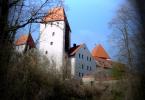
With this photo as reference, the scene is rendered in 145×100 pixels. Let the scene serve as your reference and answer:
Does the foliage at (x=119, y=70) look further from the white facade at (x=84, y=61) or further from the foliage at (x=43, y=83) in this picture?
the white facade at (x=84, y=61)

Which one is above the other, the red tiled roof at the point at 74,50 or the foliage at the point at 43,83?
the red tiled roof at the point at 74,50

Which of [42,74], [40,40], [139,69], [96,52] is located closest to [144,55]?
[139,69]

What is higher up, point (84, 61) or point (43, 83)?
point (84, 61)

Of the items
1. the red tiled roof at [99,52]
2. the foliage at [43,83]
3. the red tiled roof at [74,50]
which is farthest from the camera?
the red tiled roof at [99,52]

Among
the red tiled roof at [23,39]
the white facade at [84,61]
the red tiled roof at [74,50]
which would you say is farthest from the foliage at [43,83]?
the red tiled roof at [74,50]

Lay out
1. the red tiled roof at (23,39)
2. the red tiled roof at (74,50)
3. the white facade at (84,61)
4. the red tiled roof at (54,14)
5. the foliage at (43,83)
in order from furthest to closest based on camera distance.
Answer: the red tiled roof at (74,50) < the white facade at (84,61) < the foliage at (43,83) < the red tiled roof at (23,39) < the red tiled roof at (54,14)

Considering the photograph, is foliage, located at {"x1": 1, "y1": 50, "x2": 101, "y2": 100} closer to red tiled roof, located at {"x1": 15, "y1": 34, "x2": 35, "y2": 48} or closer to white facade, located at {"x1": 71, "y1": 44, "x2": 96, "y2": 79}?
red tiled roof, located at {"x1": 15, "y1": 34, "x2": 35, "y2": 48}

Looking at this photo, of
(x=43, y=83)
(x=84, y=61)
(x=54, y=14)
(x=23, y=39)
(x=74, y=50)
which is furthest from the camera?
(x=74, y=50)

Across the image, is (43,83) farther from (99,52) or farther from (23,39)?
(99,52)

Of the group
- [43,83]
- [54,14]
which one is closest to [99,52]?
[43,83]

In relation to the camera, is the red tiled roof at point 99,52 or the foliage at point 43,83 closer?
the foliage at point 43,83

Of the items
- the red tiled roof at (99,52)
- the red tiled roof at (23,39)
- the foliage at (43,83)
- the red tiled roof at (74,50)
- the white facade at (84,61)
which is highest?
the red tiled roof at (99,52)

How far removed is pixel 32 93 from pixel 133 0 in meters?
10.00

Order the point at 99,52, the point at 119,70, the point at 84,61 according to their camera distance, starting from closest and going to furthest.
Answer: the point at 119,70, the point at 84,61, the point at 99,52
